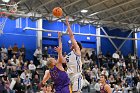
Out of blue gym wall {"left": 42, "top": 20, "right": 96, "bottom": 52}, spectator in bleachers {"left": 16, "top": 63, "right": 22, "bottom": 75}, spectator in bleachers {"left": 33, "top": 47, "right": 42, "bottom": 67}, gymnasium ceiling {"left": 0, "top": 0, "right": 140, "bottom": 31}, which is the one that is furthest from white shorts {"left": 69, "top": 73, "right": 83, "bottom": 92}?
blue gym wall {"left": 42, "top": 20, "right": 96, "bottom": 52}

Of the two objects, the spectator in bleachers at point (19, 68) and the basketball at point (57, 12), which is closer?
the basketball at point (57, 12)

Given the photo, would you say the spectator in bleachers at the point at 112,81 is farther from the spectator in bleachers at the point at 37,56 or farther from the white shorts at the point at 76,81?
the white shorts at the point at 76,81

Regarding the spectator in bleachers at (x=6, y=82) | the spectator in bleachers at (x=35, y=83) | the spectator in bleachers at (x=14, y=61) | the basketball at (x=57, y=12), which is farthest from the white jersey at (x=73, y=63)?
the spectator in bleachers at (x=14, y=61)

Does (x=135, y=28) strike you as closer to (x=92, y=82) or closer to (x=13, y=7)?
(x=92, y=82)

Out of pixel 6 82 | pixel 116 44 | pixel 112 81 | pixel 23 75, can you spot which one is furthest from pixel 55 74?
pixel 116 44

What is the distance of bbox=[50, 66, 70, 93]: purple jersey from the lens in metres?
7.20

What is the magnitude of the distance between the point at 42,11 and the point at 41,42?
283 cm

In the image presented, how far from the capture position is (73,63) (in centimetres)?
778

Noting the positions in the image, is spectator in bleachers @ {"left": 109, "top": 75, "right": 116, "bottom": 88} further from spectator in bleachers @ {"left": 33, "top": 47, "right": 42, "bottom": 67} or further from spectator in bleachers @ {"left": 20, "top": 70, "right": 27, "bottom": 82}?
spectator in bleachers @ {"left": 20, "top": 70, "right": 27, "bottom": 82}

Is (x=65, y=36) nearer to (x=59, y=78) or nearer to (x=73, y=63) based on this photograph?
(x=73, y=63)

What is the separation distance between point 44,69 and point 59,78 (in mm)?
16112

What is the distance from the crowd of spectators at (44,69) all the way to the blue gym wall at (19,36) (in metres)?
1.05

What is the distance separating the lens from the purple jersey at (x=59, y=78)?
7199mm

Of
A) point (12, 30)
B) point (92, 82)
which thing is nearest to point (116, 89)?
point (92, 82)
